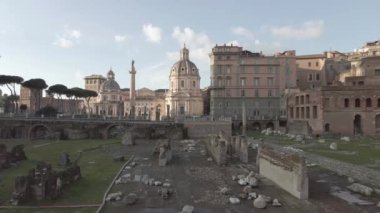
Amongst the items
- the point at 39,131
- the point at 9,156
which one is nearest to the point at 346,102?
the point at 9,156

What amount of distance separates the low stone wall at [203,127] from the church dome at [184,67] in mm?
44070

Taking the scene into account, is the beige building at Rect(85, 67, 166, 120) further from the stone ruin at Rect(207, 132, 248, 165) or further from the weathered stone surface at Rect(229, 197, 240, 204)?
the weathered stone surface at Rect(229, 197, 240, 204)

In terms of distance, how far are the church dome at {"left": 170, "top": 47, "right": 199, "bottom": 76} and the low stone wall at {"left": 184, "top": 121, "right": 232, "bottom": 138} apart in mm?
44070

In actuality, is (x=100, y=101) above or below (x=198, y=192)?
above

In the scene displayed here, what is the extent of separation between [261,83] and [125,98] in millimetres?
67083

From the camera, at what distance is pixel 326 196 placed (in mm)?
23266

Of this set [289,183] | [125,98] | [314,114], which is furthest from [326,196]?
[125,98]

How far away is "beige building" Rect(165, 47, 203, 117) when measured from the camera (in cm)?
11094

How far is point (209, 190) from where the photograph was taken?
83.8ft

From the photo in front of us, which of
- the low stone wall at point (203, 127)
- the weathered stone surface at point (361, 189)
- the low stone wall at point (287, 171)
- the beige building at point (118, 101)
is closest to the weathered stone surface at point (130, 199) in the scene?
the low stone wall at point (287, 171)

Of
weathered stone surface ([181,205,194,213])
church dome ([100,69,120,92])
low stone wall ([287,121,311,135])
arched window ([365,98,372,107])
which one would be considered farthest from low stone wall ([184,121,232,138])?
church dome ([100,69,120,92])

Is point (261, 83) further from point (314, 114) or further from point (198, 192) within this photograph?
point (198, 192)

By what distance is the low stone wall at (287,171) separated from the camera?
2295 centimetres

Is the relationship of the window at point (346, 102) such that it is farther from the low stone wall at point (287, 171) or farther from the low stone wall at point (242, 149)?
the low stone wall at point (287, 171)
